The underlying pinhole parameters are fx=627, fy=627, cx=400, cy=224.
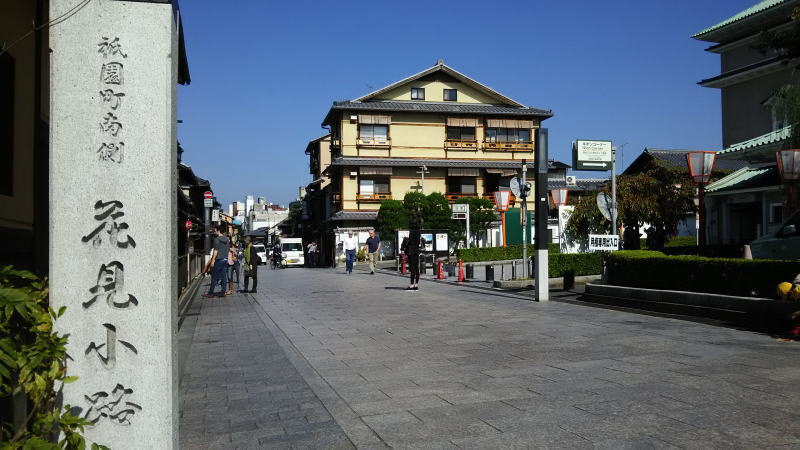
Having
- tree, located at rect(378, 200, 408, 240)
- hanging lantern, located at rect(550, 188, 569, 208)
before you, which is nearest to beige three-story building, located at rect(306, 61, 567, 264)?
tree, located at rect(378, 200, 408, 240)

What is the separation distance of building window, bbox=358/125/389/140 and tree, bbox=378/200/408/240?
208 inches

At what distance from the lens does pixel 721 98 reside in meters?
22.7

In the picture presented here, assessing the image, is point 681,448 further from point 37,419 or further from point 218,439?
point 37,419

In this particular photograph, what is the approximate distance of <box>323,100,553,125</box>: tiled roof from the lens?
4472cm

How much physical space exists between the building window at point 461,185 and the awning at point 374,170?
4.78 meters

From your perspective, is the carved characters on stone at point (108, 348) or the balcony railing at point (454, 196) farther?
the balcony railing at point (454, 196)

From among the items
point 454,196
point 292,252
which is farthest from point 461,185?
point 292,252

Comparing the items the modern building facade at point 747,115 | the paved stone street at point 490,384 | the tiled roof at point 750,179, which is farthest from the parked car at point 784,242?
the tiled roof at point 750,179

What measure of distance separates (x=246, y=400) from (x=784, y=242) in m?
11.9

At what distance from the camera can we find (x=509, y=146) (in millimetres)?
47750

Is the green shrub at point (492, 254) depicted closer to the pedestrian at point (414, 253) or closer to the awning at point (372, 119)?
the pedestrian at point (414, 253)

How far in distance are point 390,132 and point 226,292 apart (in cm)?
2912

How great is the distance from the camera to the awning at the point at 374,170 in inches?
1779

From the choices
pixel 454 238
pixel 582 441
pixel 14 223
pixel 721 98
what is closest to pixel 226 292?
pixel 14 223
